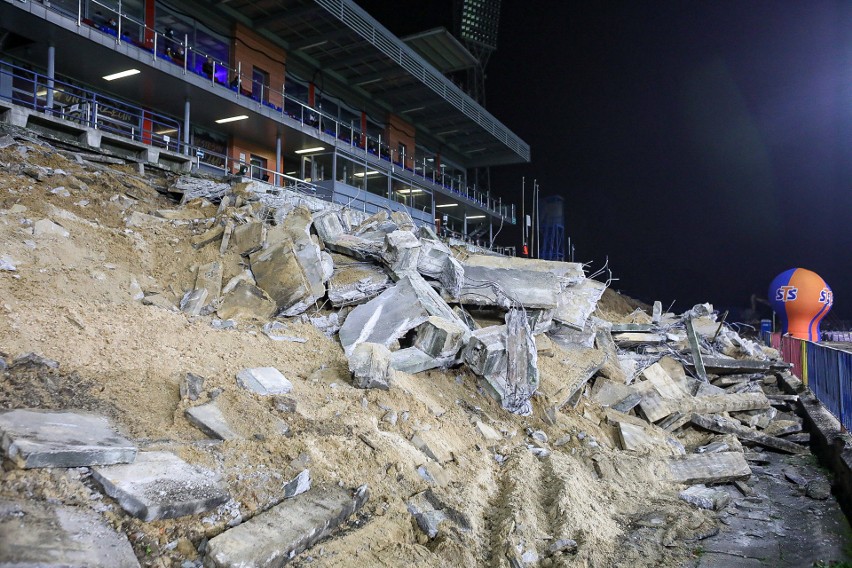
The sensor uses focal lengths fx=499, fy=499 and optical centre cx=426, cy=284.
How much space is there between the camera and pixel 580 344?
8.29 m

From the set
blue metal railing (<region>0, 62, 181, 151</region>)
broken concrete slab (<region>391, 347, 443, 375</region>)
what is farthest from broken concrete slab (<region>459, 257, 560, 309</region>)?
blue metal railing (<region>0, 62, 181, 151</region>)

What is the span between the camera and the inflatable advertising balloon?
2166 centimetres

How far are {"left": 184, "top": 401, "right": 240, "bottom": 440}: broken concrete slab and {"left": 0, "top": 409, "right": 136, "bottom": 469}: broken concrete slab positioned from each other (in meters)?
0.56

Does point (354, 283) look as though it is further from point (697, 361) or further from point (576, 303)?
point (697, 361)

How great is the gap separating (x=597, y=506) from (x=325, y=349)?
3.29m

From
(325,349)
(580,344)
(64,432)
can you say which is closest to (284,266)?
(325,349)

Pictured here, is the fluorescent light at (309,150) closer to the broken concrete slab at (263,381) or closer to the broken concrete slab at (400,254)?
the broken concrete slab at (400,254)

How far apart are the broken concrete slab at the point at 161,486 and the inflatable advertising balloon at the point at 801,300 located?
1008 inches

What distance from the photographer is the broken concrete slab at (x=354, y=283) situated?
710cm

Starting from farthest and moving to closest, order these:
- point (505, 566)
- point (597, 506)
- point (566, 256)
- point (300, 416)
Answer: point (566, 256) < point (597, 506) < point (300, 416) < point (505, 566)

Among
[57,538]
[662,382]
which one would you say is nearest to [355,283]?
[57,538]

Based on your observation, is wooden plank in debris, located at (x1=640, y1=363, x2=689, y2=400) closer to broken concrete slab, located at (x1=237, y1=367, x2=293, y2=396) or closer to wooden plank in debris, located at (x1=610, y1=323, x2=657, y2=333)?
wooden plank in debris, located at (x1=610, y1=323, x2=657, y2=333)

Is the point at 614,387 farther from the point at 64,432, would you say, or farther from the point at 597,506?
the point at 64,432

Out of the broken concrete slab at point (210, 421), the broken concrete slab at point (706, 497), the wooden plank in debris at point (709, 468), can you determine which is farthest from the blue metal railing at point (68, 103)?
the broken concrete slab at point (706, 497)
